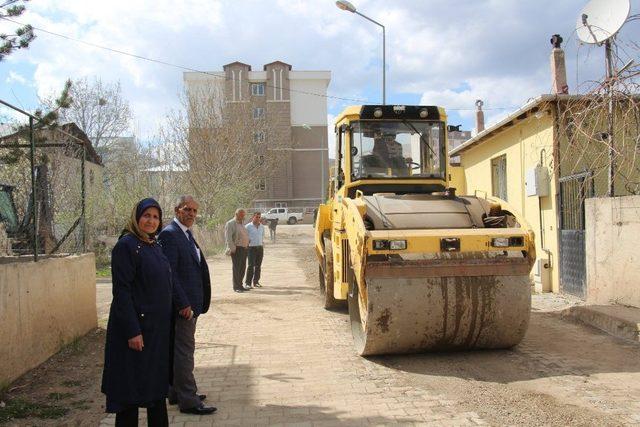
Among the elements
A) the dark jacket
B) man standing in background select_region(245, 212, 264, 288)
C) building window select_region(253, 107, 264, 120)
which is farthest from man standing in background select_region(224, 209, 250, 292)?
building window select_region(253, 107, 264, 120)

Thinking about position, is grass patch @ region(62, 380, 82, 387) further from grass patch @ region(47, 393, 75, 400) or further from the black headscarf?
the black headscarf

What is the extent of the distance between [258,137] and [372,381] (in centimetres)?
2819

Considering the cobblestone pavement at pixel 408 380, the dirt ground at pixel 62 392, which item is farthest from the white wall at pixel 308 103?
the dirt ground at pixel 62 392

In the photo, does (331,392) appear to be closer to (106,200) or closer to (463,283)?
(463,283)

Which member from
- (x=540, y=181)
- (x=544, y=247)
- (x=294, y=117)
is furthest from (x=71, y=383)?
(x=294, y=117)

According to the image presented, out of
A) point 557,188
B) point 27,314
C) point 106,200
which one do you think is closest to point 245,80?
point 106,200

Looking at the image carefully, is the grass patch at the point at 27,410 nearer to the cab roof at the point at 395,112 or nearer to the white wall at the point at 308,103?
the cab roof at the point at 395,112

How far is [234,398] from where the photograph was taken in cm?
487

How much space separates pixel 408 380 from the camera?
5215 mm

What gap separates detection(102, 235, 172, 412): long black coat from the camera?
3424 millimetres

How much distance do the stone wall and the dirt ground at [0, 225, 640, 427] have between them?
0.54 ft

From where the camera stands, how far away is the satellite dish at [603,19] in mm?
7248

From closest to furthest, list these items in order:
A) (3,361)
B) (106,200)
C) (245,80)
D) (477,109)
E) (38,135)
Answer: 1. (3,361)
2. (38,135)
3. (477,109)
4. (106,200)
5. (245,80)

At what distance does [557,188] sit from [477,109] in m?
7.61
